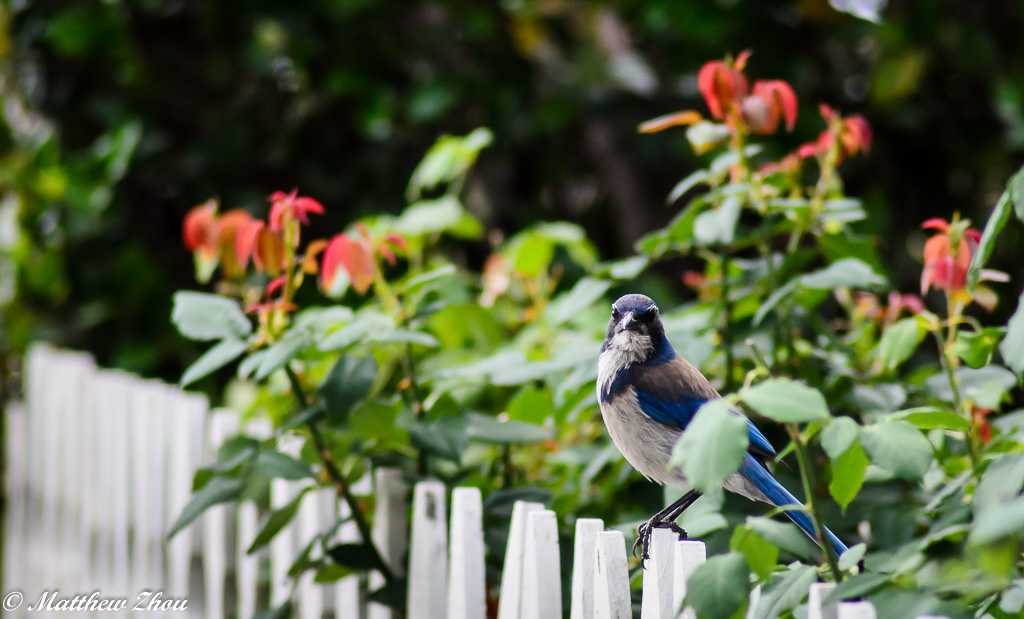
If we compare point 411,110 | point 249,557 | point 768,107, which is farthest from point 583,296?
point 411,110

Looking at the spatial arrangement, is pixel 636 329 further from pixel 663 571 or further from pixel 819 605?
pixel 819 605

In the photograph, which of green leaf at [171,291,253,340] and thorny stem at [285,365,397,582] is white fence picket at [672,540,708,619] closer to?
thorny stem at [285,365,397,582]

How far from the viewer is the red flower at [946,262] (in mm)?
1406

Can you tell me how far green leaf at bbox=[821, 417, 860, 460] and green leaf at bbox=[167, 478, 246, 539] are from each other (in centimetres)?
110

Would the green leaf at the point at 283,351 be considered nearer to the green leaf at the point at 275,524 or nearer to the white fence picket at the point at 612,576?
the green leaf at the point at 275,524

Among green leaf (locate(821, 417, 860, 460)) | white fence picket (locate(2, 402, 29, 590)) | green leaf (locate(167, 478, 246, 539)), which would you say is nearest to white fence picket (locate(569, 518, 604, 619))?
green leaf (locate(821, 417, 860, 460))

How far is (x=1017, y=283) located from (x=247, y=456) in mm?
3426

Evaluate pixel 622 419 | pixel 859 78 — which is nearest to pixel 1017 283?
pixel 859 78

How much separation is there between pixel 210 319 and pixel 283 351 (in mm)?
218

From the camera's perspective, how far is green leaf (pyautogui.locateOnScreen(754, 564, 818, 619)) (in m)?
1.05

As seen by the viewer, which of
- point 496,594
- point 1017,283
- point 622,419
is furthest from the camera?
point 1017,283

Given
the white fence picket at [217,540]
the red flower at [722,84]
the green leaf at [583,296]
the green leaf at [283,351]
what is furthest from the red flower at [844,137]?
the white fence picket at [217,540]

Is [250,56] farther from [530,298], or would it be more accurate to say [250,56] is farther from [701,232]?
[701,232]

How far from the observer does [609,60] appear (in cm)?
404
